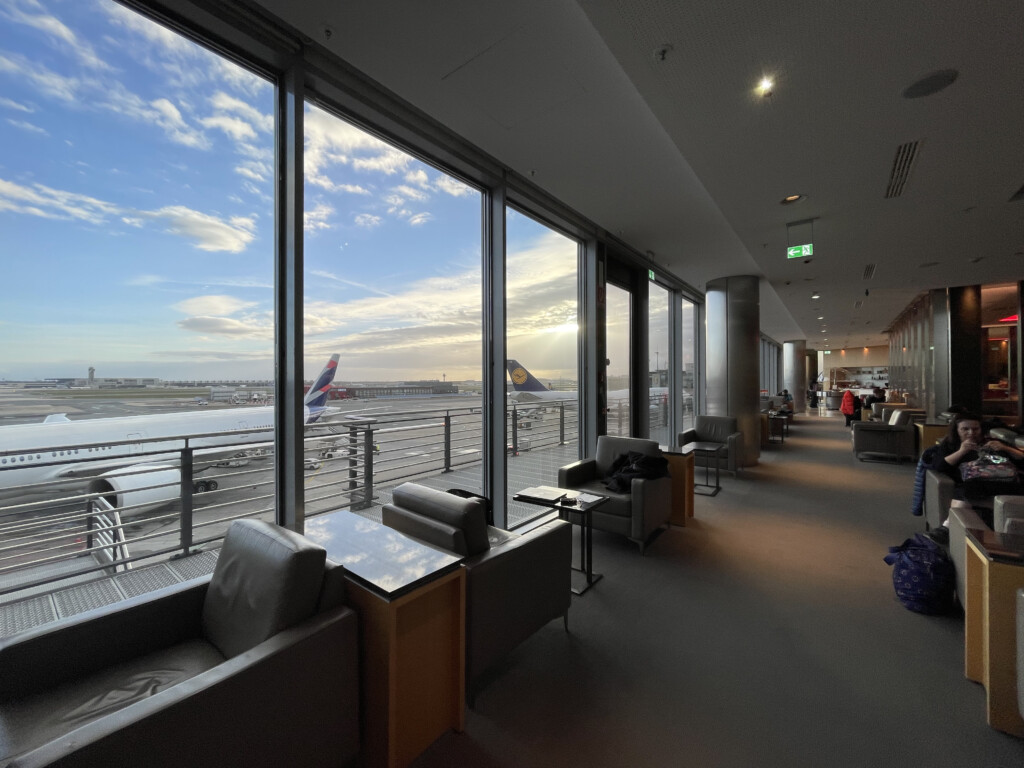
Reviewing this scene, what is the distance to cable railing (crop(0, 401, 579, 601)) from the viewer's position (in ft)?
7.79

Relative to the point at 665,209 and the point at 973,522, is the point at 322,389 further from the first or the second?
the point at 973,522

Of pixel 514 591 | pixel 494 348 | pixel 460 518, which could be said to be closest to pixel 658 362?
pixel 494 348

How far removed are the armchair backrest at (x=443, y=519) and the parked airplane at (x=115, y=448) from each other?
0.87m

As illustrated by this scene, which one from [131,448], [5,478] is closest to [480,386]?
[131,448]

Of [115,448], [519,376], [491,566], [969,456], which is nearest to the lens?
[491,566]

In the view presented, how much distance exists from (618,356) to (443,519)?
173 inches

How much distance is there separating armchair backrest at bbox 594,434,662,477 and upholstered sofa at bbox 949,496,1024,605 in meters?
1.95

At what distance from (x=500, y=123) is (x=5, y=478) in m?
3.56

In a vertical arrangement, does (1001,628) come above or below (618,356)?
below

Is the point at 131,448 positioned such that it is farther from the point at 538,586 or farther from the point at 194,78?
the point at 538,586

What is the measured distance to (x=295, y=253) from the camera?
7.77 ft

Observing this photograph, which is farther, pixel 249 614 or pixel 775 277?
pixel 775 277

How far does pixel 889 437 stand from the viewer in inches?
284

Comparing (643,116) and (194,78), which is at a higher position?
(643,116)
